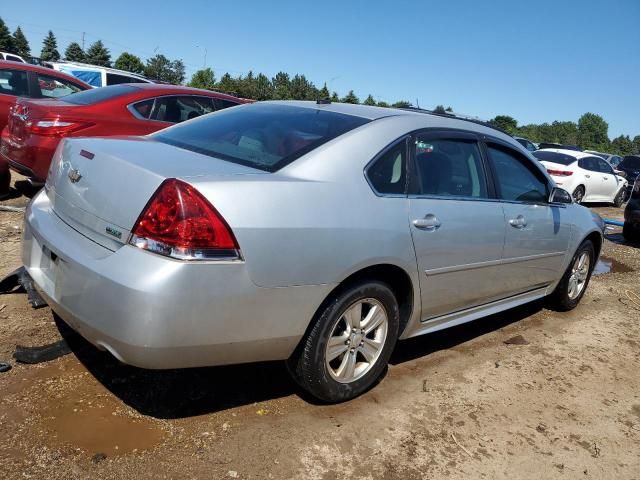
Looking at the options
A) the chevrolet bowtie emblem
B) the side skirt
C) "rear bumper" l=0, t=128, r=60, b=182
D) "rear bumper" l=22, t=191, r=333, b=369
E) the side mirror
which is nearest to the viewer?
"rear bumper" l=22, t=191, r=333, b=369

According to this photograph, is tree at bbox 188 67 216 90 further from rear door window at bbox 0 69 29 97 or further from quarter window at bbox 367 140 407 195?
quarter window at bbox 367 140 407 195

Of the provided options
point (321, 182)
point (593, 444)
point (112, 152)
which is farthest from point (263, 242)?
point (593, 444)

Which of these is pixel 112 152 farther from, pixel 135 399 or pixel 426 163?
pixel 426 163

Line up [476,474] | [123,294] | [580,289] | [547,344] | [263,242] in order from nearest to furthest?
1. [123,294]
2. [263,242]
3. [476,474]
4. [547,344]
5. [580,289]

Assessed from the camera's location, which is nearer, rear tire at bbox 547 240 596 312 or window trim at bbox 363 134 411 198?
window trim at bbox 363 134 411 198

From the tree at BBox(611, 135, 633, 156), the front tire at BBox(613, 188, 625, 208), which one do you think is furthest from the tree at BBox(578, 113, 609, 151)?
the front tire at BBox(613, 188, 625, 208)

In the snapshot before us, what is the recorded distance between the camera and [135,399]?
2.91 meters

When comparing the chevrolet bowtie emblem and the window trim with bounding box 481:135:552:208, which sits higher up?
the window trim with bounding box 481:135:552:208

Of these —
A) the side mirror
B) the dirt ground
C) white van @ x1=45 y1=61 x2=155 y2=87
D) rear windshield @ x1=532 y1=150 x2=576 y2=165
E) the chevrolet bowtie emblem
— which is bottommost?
the dirt ground

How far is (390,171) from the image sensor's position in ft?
10.4

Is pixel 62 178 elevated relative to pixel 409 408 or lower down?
elevated

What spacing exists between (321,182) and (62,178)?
1377 mm

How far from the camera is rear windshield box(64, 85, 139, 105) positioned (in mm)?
6498

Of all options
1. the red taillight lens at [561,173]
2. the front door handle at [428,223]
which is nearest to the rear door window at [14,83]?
the front door handle at [428,223]
